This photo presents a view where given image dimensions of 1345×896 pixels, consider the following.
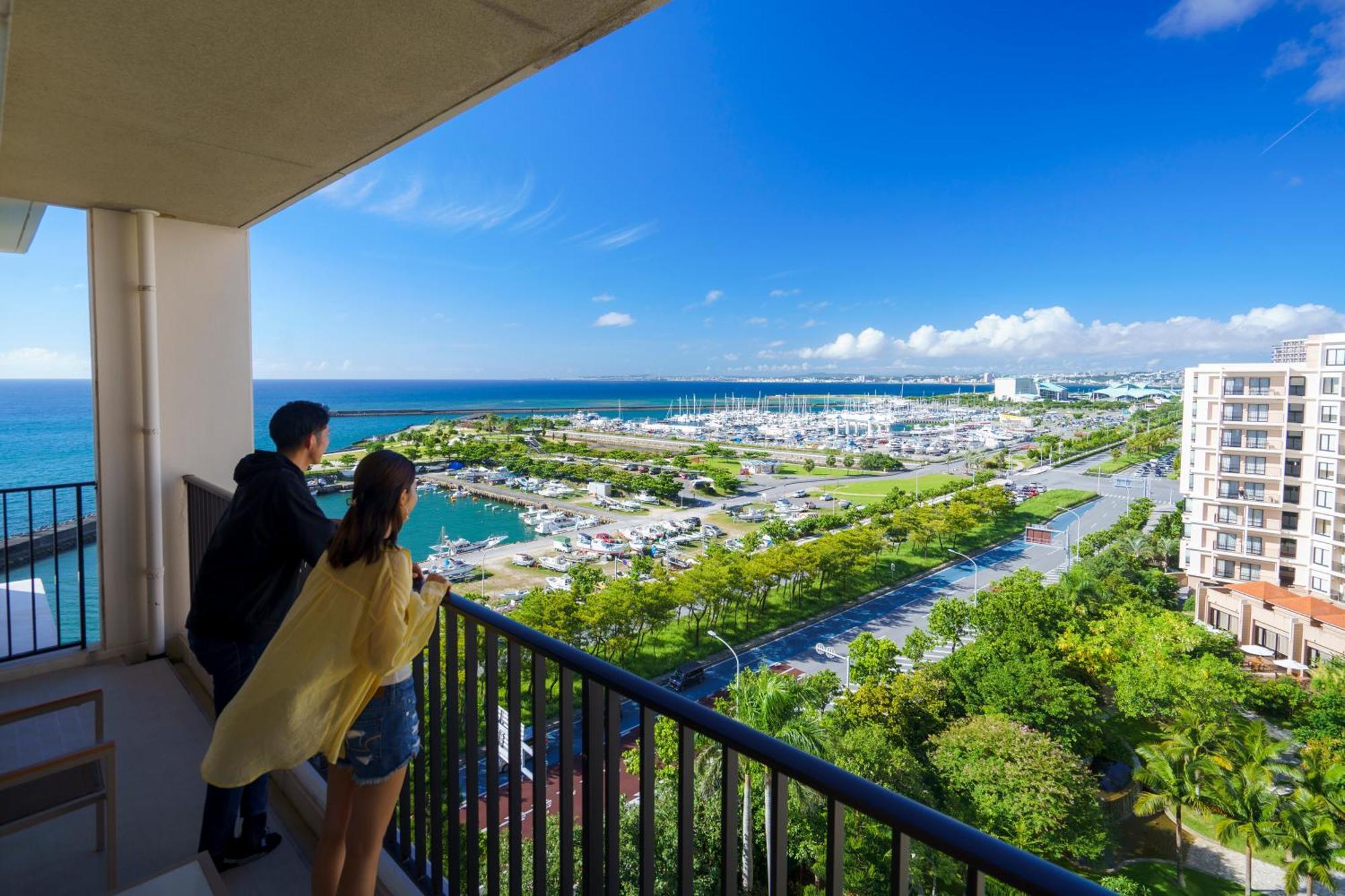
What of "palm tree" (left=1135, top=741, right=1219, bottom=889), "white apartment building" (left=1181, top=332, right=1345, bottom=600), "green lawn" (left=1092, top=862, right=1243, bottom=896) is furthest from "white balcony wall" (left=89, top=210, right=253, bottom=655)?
"white apartment building" (left=1181, top=332, right=1345, bottom=600)

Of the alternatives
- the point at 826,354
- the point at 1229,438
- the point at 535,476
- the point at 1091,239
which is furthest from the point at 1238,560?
the point at 826,354

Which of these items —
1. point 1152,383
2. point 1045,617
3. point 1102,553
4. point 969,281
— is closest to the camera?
point 1045,617

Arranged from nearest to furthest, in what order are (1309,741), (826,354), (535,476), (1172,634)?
(1309,741)
(1172,634)
(535,476)
(826,354)

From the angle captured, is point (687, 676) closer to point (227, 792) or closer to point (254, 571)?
→ point (227, 792)

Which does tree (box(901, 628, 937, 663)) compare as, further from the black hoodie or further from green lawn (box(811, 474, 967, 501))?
the black hoodie

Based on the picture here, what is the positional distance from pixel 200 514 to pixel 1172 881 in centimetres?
2412

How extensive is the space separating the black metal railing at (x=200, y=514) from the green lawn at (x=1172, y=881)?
22.6m

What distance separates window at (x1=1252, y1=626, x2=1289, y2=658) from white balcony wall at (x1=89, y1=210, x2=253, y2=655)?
43262 mm

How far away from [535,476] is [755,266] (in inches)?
2223

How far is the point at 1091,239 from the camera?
86000 millimetres

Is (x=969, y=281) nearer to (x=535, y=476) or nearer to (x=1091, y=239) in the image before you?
(x=1091, y=239)

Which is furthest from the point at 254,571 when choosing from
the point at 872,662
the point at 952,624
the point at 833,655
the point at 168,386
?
the point at 952,624

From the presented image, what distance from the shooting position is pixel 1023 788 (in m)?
17.0

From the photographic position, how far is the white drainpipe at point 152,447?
299 cm
